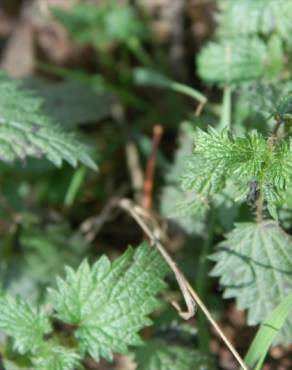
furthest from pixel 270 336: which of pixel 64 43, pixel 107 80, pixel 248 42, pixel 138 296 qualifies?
pixel 64 43

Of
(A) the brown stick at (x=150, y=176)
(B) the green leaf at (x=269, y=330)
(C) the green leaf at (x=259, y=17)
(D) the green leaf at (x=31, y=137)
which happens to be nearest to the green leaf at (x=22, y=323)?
(D) the green leaf at (x=31, y=137)

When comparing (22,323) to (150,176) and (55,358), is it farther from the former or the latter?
(150,176)

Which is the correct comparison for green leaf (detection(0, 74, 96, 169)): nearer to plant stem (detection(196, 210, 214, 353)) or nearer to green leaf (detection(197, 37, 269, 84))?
plant stem (detection(196, 210, 214, 353))

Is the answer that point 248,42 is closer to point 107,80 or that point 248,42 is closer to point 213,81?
point 213,81

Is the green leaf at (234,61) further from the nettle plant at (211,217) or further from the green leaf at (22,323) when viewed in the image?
the green leaf at (22,323)

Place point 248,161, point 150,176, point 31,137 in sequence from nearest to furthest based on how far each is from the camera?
point 248,161 → point 31,137 → point 150,176

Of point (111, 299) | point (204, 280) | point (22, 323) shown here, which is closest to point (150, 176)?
point (204, 280)
